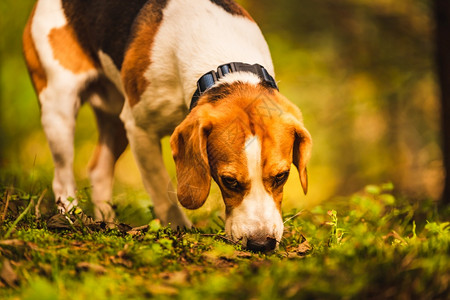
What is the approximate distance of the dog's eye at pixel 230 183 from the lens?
276 cm

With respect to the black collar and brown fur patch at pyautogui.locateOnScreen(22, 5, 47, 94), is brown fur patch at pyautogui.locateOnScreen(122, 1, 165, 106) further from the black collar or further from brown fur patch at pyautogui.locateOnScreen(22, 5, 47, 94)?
brown fur patch at pyautogui.locateOnScreen(22, 5, 47, 94)

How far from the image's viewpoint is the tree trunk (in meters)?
4.33

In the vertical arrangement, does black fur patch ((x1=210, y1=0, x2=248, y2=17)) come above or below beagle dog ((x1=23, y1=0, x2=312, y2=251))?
above

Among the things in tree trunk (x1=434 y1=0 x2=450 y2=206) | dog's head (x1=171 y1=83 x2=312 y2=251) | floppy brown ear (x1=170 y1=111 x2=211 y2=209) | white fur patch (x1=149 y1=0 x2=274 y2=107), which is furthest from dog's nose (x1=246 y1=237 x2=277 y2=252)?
tree trunk (x1=434 y1=0 x2=450 y2=206)

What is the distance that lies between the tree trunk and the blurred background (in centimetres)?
154

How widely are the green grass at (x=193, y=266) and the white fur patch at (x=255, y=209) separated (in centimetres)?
11

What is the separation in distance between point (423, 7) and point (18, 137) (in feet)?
19.4

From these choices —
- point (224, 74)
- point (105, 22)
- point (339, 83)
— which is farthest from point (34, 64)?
point (339, 83)

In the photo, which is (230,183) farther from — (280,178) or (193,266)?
(193,266)

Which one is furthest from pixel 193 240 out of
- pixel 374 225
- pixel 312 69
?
pixel 312 69

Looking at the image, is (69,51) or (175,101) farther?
(69,51)

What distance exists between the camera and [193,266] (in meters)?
2.22

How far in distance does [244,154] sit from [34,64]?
7.61 ft

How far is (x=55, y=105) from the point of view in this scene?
4.10 meters
